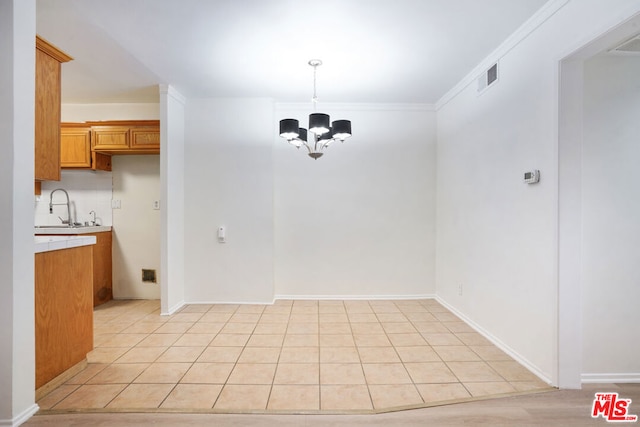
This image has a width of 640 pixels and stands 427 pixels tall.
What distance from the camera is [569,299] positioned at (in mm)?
2127

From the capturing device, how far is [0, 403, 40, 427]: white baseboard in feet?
5.76

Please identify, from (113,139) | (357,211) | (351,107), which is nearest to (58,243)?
(113,139)

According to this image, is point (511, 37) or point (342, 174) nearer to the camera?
point (511, 37)

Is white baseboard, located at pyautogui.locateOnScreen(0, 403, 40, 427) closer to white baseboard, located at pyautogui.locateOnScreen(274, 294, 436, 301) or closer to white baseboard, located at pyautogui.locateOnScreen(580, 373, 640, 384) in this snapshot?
white baseboard, located at pyautogui.locateOnScreen(274, 294, 436, 301)

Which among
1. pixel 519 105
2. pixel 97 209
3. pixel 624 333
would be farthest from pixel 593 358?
pixel 97 209

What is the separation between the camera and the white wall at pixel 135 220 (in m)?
4.34

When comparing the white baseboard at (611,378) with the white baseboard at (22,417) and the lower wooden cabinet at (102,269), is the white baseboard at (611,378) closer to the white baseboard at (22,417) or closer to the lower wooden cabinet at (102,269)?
the white baseboard at (22,417)

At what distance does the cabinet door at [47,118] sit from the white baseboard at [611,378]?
165 inches

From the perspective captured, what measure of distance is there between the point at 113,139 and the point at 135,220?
3.59 ft

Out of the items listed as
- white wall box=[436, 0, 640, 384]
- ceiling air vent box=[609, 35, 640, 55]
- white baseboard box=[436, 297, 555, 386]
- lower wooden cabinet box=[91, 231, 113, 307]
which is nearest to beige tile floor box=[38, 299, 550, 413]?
white baseboard box=[436, 297, 555, 386]

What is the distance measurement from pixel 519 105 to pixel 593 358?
1.97 meters

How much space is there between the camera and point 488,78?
3016 millimetres

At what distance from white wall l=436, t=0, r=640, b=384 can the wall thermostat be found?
42 mm

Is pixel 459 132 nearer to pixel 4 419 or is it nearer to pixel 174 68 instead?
pixel 174 68
